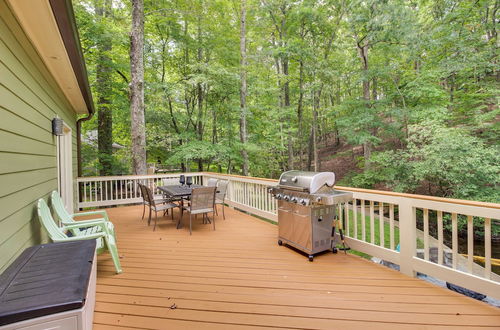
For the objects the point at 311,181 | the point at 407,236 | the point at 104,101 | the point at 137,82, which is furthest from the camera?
the point at 104,101

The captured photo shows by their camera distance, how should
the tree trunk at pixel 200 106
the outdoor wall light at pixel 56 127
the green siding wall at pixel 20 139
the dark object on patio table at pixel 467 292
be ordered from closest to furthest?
the green siding wall at pixel 20 139, the dark object on patio table at pixel 467 292, the outdoor wall light at pixel 56 127, the tree trunk at pixel 200 106

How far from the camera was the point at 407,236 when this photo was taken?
2775mm

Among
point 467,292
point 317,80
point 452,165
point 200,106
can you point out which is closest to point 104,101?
point 200,106

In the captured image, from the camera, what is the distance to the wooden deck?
202 centimetres

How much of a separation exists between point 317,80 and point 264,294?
32.1 ft

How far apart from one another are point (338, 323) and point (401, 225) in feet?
4.73

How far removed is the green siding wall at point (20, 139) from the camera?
170cm

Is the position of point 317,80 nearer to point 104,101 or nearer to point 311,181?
point 104,101

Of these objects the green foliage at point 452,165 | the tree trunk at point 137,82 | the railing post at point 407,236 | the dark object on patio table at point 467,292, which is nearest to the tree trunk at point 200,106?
the tree trunk at point 137,82

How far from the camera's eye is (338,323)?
198cm

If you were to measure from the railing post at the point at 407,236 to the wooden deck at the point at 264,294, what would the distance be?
15 cm

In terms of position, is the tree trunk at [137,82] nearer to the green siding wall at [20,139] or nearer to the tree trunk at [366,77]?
the green siding wall at [20,139]

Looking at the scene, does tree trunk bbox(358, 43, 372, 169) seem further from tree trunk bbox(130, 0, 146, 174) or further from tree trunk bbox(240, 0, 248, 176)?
tree trunk bbox(130, 0, 146, 174)

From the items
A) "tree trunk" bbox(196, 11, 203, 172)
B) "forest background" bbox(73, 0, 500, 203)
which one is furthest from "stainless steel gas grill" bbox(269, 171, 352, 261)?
"tree trunk" bbox(196, 11, 203, 172)
